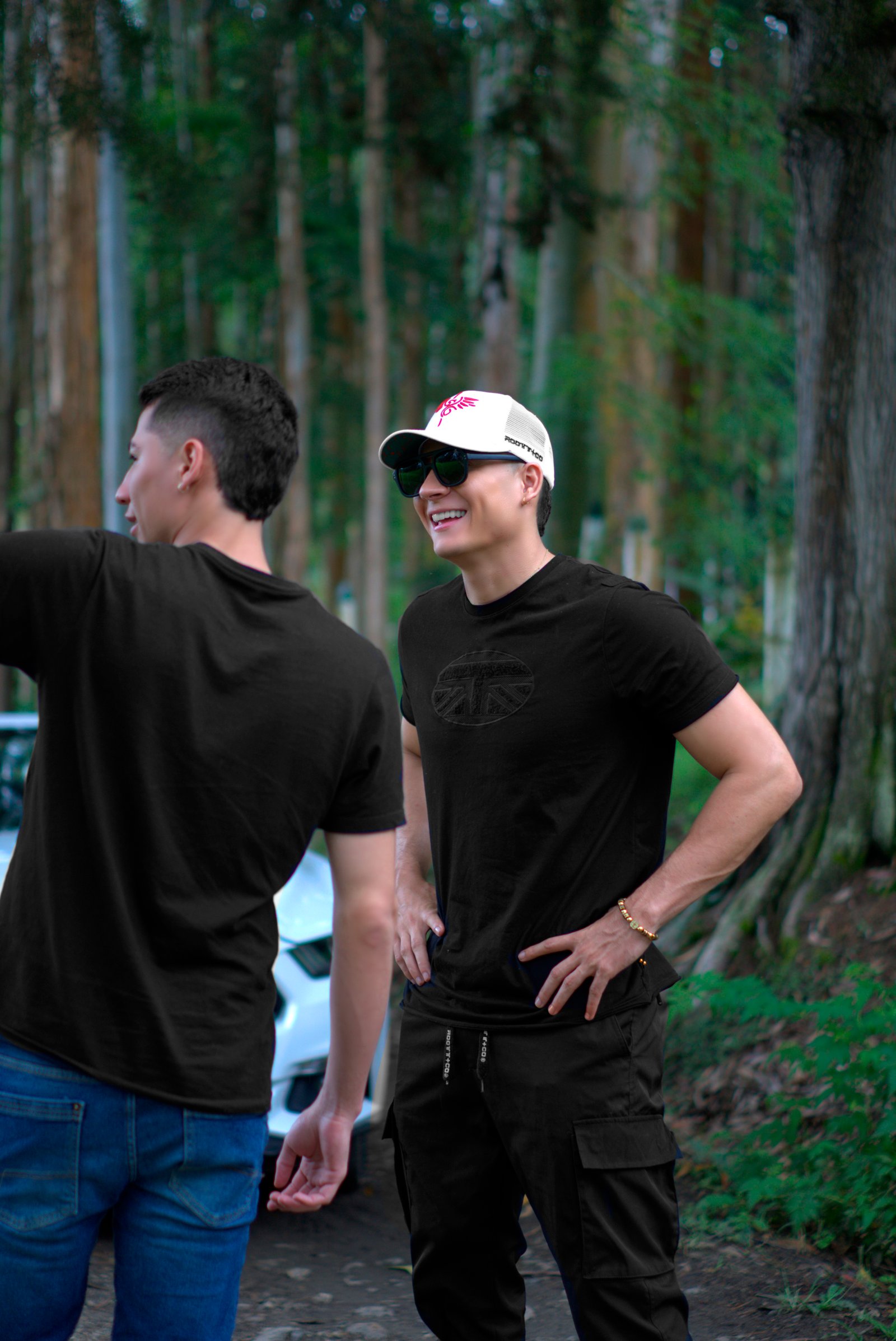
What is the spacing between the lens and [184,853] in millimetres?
1999

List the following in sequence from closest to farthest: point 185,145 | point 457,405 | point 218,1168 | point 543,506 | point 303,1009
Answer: point 218,1168
point 457,405
point 543,506
point 303,1009
point 185,145

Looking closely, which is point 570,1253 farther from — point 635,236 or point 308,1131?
point 635,236

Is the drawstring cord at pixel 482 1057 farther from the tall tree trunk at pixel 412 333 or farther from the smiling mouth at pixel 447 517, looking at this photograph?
the tall tree trunk at pixel 412 333

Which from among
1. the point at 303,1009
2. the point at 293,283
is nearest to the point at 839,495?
the point at 303,1009

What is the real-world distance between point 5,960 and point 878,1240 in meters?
3.21

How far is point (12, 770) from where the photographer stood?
242 inches

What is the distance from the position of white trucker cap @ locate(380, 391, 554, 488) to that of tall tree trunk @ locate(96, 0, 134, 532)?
8973 mm

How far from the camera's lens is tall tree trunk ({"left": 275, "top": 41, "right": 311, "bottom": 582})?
→ 1402 cm

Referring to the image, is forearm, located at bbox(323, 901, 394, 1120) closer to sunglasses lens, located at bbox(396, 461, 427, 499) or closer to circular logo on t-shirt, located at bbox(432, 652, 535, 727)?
circular logo on t-shirt, located at bbox(432, 652, 535, 727)

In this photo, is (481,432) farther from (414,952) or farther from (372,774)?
(414,952)

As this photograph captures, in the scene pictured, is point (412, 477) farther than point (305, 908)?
No

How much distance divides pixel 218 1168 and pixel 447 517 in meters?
1.48

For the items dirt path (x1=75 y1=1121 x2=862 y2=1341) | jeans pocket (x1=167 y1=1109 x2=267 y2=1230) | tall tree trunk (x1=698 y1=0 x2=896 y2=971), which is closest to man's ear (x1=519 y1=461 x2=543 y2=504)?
jeans pocket (x1=167 y1=1109 x2=267 y2=1230)

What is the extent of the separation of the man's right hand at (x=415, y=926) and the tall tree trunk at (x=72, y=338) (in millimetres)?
8660
